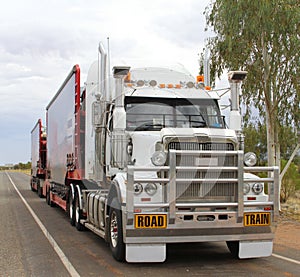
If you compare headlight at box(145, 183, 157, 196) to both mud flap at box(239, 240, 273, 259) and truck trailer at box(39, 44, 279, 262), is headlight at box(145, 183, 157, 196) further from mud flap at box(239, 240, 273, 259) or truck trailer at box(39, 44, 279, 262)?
mud flap at box(239, 240, 273, 259)

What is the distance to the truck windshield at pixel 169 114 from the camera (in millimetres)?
10078

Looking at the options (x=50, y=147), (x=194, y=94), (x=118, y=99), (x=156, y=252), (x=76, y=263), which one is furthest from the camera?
(x=50, y=147)

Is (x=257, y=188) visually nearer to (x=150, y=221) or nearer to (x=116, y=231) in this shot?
(x=150, y=221)

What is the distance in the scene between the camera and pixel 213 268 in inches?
343

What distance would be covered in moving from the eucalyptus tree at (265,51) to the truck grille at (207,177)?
28.8ft

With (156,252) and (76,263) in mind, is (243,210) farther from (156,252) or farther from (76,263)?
(76,263)

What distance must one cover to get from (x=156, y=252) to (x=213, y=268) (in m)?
1.06

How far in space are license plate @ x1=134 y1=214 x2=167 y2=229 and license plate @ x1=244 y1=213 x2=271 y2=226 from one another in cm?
140

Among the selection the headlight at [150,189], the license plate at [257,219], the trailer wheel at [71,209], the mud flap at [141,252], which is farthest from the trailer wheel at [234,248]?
the trailer wheel at [71,209]

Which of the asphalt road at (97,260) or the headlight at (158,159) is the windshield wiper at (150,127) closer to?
the headlight at (158,159)

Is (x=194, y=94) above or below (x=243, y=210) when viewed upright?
above

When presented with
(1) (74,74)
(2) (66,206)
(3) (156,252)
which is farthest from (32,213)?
(3) (156,252)

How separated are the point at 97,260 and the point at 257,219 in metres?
2.89

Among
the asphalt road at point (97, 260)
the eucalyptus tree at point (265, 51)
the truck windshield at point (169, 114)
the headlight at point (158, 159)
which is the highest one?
the eucalyptus tree at point (265, 51)
